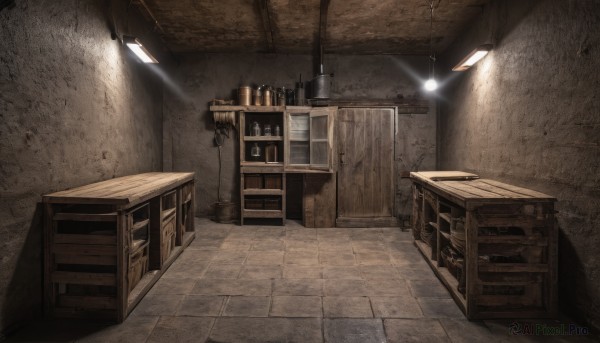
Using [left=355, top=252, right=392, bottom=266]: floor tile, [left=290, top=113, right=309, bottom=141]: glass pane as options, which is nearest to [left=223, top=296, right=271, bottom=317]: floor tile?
[left=355, top=252, right=392, bottom=266]: floor tile

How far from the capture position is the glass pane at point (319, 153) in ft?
19.7

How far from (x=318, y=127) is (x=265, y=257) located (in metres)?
2.51

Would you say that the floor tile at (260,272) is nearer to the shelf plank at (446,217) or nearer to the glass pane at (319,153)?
the shelf plank at (446,217)

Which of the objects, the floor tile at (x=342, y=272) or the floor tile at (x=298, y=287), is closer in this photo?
the floor tile at (x=298, y=287)

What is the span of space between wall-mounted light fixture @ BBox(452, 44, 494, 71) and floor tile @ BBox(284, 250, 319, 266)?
3.05m

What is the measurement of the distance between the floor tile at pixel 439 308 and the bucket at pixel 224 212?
12.8 ft

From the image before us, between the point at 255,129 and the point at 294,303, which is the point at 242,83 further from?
the point at 294,303

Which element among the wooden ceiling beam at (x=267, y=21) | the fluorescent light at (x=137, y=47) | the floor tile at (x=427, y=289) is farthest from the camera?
the wooden ceiling beam at (x=267, y=21)

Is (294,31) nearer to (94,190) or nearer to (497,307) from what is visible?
(94,190)

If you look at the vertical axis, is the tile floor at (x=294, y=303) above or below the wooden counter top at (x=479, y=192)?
below

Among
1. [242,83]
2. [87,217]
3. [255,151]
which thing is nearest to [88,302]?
[87,217]

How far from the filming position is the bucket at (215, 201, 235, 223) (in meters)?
6.36

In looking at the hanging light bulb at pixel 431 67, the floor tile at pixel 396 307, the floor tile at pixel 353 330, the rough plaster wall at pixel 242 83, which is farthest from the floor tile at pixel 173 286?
the hanging light bulb at pixel 431 67

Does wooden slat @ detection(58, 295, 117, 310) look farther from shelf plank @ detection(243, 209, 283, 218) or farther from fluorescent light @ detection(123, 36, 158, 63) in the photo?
shelf plank @ detection(243, 209, 283, 218)
